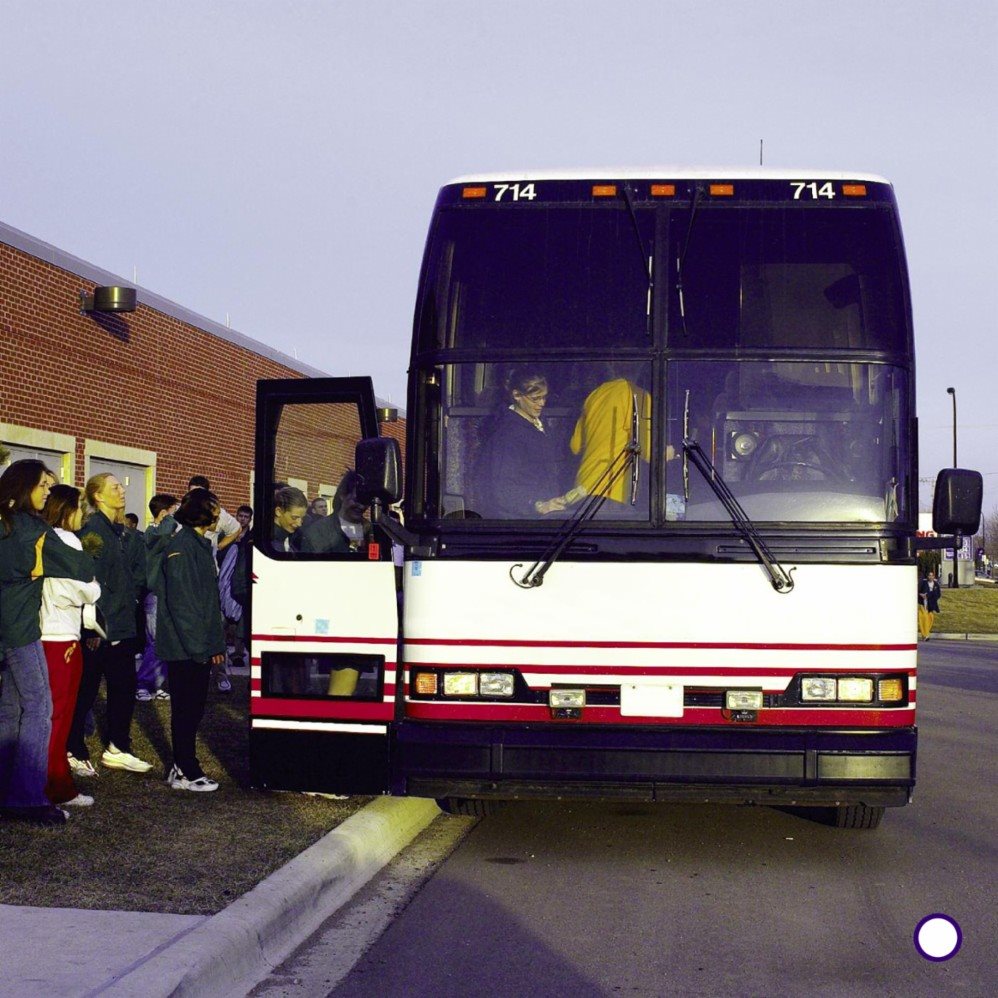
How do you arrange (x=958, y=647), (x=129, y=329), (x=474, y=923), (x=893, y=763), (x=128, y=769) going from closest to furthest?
(x=474, y=923), (x=893, y=763), (x=128, y=769), (x=129, y=329), (x=958, y=647)

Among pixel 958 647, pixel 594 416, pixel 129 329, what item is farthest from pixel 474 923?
pixel 958 647

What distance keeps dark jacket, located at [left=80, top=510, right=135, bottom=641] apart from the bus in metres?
2.45

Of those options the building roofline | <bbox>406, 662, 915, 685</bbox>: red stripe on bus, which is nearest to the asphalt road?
<bbox>406, 662, 915, 685</bbox>: red stripe on bus

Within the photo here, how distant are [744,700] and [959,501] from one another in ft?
4.78

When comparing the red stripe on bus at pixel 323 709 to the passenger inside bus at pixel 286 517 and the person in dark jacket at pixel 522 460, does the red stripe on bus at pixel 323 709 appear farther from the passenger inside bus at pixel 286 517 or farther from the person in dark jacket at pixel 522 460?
the person in dark jacket at pixel 522 460

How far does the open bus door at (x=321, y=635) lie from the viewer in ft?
26.1

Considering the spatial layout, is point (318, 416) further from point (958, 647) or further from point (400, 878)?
point (958, 647)

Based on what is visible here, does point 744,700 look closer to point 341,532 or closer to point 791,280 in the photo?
point 791,280

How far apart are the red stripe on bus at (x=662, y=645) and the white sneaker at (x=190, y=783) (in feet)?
7.49

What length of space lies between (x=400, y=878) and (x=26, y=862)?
1.75m

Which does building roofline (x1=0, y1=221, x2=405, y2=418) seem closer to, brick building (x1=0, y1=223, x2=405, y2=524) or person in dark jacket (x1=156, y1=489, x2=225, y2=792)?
brick building (x1=0, y1=223, x2=405, y2=524)

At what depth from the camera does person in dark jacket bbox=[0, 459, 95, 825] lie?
25.8ft

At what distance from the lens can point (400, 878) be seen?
7.51 m

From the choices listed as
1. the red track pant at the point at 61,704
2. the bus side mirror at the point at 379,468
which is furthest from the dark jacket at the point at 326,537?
the red track pant at the point at 61,704
